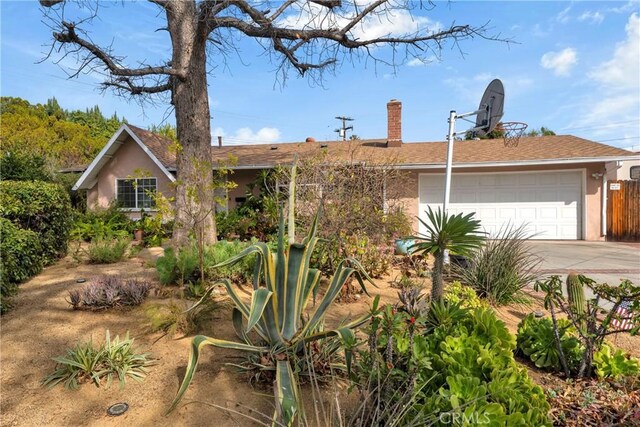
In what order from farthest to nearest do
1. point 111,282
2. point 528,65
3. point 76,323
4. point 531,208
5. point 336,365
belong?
1. point 531,208
2. point 528,65
3. point 111,282
4. point 76,323
5. point 336,365

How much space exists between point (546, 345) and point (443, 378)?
1.52 meters

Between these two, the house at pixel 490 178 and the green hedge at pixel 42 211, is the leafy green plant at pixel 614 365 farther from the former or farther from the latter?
the house at pixel 490 178

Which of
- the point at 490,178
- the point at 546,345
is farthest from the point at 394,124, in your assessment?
the point at 546,345

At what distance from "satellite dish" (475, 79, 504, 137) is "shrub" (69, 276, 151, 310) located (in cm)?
715

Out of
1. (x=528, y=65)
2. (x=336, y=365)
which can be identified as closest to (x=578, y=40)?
(x=528, y=65)

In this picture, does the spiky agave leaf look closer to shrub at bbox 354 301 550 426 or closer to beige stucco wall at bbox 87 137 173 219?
shrub at bbox 354 301 550 426

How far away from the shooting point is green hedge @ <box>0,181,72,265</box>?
244 inches

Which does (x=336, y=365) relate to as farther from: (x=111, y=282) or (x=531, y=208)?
(x=531, y=208)

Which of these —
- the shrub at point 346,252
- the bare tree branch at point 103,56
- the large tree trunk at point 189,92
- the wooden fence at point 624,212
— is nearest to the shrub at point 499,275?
the shrub at point 346,252

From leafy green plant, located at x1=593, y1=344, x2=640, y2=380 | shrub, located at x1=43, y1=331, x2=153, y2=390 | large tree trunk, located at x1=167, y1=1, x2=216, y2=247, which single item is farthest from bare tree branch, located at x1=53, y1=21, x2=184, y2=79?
leafy green plant, located at x1=593, y1=344, x2=640, y2=380

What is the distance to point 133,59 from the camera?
740cm

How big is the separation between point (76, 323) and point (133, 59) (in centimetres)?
569

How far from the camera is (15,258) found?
5387 millimetres

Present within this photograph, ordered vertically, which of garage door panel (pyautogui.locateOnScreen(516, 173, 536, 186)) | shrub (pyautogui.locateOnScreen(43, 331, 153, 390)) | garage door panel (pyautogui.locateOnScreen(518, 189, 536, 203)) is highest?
garage door panel (pyautogui.locateOnScreen(516, 173, 536, 186))
